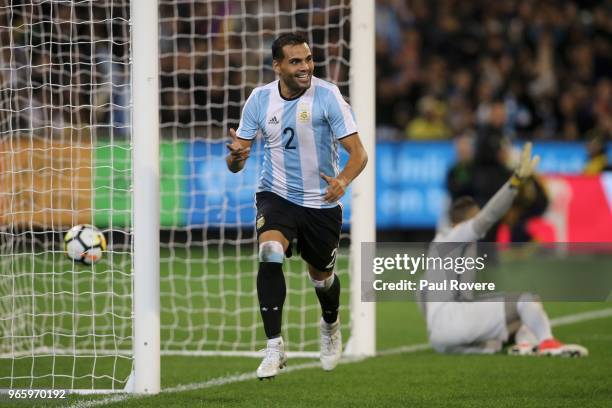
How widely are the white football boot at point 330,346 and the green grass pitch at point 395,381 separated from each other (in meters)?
0.17

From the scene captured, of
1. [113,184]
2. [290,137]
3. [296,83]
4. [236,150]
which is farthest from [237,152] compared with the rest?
[113,184]

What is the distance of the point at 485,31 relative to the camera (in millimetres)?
21406

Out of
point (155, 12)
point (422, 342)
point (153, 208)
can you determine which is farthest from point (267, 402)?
point (422, 342)

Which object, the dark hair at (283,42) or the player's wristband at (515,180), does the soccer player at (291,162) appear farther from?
the player's wristband at (515,180)

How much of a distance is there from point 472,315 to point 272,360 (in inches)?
118

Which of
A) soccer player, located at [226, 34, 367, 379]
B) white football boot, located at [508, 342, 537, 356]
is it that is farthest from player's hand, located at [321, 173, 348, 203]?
white football boot, located at [508, 342, 537, 356]

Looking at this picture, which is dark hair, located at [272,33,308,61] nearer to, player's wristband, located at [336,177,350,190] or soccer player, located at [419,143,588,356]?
player's wristband, located at [336,177,350,190]

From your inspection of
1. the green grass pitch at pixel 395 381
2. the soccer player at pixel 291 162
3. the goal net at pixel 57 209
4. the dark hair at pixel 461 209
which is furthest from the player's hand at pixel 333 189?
the dark hair at pixel 461 209

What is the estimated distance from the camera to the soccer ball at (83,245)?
7734 mm

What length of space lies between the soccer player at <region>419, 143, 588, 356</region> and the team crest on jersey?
260 centimetres

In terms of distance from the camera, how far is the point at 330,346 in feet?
25.9

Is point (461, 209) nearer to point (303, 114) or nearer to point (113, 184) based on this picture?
point (303, 114)

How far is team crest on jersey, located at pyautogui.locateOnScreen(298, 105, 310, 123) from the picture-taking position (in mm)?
7102

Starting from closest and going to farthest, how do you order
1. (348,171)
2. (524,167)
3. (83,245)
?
(348,171) < (83,245) < (524,167)
